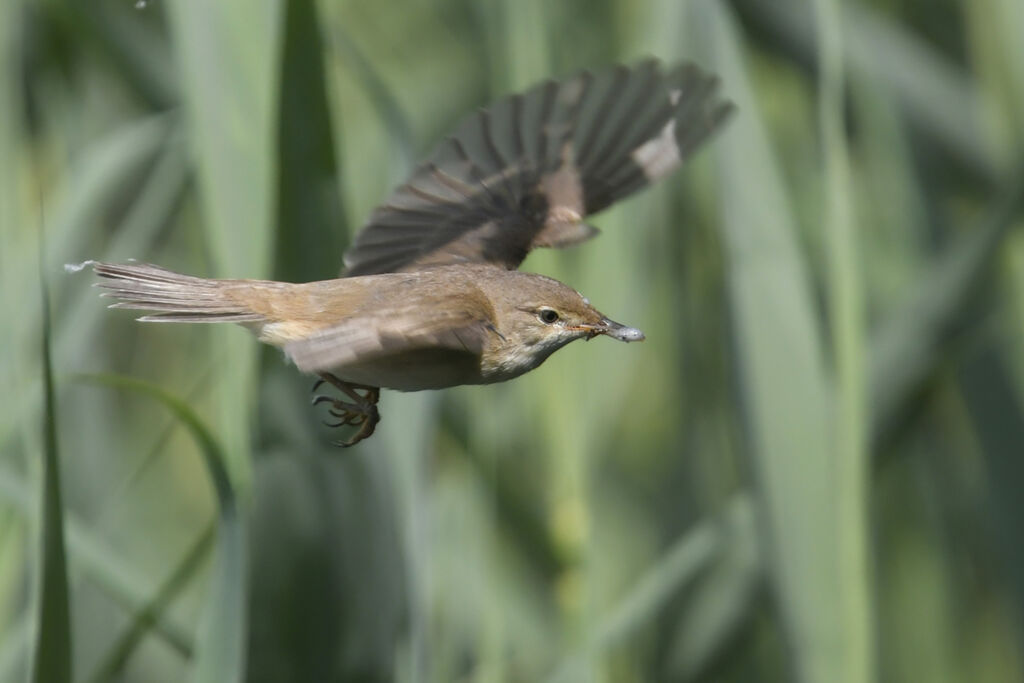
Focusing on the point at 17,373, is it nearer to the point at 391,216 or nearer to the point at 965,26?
the point at 391,216

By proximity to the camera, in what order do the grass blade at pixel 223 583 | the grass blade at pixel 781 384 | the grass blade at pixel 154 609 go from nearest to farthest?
the grass blade at pixel 223 583
the grass blade at pixel 154 609
the grass blade at pixel 781 384

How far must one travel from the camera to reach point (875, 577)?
219 cm

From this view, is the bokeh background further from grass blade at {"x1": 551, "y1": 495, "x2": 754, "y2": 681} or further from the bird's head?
the bird's head

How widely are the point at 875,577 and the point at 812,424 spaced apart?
0.82m

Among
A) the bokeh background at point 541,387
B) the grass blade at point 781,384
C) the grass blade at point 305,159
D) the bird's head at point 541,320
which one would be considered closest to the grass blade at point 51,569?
the bokeh background at point 541,387

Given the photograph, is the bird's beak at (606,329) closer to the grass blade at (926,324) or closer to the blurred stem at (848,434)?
the blurred stem at (848,434)

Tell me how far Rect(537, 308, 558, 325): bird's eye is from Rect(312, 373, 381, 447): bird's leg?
8.3 inches

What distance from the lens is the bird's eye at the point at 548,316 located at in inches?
59.2

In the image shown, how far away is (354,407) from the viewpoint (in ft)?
4.58

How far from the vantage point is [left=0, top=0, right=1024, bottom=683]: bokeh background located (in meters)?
1.28

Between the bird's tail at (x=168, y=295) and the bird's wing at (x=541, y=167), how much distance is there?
413 millimetres

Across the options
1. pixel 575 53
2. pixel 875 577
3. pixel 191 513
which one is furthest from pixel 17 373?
pixel 875 577

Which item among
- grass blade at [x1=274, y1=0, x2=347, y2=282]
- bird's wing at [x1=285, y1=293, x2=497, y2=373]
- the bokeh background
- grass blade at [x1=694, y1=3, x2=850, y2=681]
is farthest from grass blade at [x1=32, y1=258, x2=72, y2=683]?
grass blade at [x1=694, y1=3, x2=850, y2=681]

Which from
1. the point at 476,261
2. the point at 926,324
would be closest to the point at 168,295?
the point at 476,261
